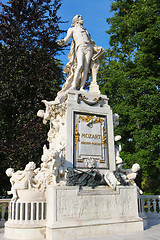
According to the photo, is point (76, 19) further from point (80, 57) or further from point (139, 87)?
point (139, 87)

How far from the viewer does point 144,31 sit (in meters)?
15.1

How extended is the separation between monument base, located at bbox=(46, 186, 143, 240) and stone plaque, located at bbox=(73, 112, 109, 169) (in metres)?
0.87

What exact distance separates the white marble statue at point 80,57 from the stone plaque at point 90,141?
1471 mm

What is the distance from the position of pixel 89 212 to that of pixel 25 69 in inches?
428

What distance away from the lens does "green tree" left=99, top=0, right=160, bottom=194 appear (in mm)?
13336

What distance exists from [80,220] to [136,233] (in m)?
1.60

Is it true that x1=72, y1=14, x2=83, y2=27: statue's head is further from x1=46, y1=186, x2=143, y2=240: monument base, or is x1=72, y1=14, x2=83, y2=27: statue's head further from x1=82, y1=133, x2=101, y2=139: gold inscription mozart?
x1=46, y1=186, x2=143, y2=240: monument base

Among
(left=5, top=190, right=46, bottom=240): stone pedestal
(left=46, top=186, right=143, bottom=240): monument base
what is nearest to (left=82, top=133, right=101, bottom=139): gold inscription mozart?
(left=46, top=186, right=143, bottom=240): monument base

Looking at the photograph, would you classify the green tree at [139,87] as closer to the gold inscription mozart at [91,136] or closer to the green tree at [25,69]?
the green tree at [25,69]

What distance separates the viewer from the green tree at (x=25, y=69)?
14.1 m

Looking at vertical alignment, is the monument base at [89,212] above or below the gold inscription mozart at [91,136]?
below

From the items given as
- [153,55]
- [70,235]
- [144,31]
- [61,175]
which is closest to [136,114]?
[153,55]

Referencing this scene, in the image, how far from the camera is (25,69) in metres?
15.2

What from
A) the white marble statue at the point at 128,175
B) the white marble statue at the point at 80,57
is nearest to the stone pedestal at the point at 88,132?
the white marble statue at the point at 128,175
